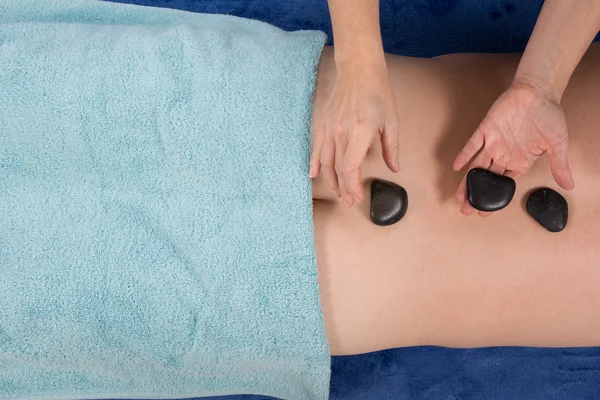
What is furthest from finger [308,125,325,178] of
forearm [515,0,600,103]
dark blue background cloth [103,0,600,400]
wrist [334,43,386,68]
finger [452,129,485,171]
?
dark blue background cloth [103,0,600,400]

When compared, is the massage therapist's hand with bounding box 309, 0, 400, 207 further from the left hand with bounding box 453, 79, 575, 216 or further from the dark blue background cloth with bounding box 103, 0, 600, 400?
the dark blue background cloth with bounding box 103, 0, 600, 400

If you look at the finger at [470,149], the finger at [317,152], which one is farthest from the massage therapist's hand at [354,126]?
the finger at [470,149]

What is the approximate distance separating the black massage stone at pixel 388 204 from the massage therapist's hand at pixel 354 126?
51 millimetres

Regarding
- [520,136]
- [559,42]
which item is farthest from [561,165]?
[559,42]

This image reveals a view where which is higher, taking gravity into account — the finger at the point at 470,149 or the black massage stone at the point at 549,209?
the finger at the point at 470,149

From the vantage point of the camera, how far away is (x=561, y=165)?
851 millimetres

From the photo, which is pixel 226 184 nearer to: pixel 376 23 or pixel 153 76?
pixel 153 76

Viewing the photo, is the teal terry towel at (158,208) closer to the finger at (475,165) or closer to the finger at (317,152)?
the finger at (317,152)

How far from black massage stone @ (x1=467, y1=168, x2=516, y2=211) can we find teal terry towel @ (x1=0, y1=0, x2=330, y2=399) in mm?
272

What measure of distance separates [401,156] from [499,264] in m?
0.25

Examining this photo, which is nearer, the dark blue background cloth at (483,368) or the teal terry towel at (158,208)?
the teal terry towel at (158,208)

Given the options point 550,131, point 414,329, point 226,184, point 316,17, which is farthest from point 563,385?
point 316,17

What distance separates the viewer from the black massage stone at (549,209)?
0.89 m

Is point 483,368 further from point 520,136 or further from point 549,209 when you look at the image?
point 520,136
